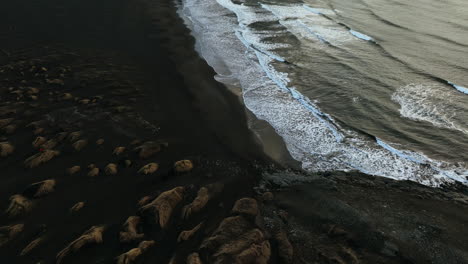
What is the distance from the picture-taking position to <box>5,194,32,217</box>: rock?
568 cm

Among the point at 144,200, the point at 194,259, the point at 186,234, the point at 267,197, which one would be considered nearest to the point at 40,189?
the point at 144,200

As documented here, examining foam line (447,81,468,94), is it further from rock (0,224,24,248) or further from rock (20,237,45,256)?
rock (0,224,24,248)

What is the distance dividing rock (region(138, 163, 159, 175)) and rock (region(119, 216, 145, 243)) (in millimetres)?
1391

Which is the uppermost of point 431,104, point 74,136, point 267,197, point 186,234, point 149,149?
point 74,136

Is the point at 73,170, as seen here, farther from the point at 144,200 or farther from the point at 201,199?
the point at 201,199

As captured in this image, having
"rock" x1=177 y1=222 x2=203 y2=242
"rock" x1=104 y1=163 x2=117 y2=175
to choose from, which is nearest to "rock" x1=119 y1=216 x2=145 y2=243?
"rock" x1=177 y1=222 x2=203 y2=242

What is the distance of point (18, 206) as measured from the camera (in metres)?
5.74

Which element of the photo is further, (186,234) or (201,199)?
(201,199)

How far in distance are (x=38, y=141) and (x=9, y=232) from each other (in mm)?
2782

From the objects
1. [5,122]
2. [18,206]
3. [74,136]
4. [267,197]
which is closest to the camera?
[18,206]

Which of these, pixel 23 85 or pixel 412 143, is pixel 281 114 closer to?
pixel 412 143

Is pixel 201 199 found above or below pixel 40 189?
below

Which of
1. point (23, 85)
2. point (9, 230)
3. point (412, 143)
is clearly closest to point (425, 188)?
point (412, 143)

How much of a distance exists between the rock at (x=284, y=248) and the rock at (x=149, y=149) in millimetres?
3793
